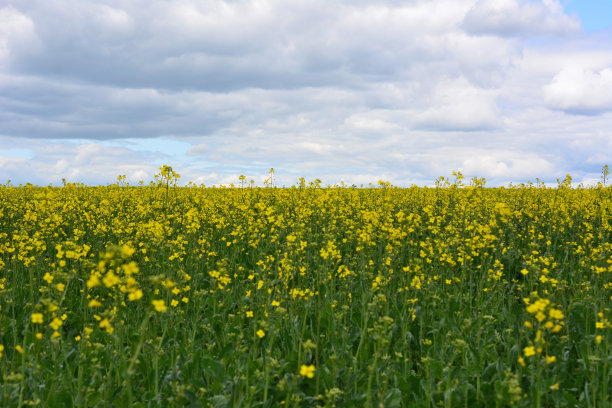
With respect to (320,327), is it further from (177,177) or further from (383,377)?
(177,177)

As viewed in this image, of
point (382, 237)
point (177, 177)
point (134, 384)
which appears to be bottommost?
point (134, 384)

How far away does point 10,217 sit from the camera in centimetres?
1102

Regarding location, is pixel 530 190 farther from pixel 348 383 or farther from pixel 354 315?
pixel 348 383

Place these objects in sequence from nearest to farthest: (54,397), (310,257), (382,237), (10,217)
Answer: (54,397), (382,237), (310,257), (10,217)

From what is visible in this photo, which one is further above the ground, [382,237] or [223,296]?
A: [382,237]

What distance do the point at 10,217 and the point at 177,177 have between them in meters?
5.69

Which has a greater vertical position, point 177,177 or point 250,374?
point 177,177

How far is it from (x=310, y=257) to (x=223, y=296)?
1522 millimetres

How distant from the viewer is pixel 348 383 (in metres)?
3.27

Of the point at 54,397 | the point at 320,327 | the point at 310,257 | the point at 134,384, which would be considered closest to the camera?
the point at 54,397

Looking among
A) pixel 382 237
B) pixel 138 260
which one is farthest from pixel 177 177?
pixel 382 237

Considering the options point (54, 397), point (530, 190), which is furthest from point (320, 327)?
point (530, 190)

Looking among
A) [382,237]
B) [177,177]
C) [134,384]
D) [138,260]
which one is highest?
[177,177]

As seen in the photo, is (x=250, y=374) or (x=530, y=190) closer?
(x=250, y=374)
